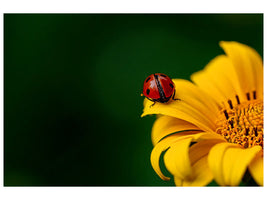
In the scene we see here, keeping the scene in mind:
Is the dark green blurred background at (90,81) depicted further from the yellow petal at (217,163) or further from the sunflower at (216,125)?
the yellow petal at (217,163)

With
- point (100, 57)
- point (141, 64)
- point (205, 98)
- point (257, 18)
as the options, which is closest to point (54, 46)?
point (100, 57)

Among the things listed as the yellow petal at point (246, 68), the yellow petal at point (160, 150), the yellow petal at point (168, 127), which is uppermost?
the yellow petal at point (246, 68)

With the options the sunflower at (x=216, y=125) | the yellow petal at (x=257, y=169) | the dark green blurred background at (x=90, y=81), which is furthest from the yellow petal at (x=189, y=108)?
the dark green blurred background at (x=90, y=81)

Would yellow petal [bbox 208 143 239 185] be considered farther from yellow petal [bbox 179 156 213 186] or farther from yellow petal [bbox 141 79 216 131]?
yellow petal [bbox 141 79 216 131]

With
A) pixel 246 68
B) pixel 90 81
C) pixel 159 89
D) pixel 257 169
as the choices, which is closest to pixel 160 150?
pixel 159 89

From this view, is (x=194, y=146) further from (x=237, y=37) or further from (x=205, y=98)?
(x=237, y=37)

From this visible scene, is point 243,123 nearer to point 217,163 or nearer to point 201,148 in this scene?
point 201,148
